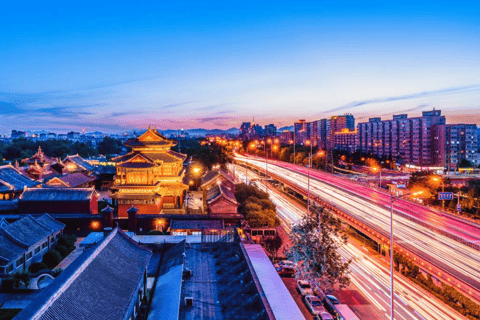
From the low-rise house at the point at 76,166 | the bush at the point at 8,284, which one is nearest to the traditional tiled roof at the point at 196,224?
the bush at the point at 8,284

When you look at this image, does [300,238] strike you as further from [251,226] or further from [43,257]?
[43,257]

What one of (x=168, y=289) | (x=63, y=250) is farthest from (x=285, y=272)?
(x=63, y=250)

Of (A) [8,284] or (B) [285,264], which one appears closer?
(A) [8,284]

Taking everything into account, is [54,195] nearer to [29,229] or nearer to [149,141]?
[29,229]

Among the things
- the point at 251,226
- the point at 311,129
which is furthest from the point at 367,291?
the point at 311,129

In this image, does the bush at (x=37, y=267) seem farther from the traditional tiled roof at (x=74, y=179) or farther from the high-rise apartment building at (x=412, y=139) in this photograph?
the high-rise apartment building at (x=412, y=139)

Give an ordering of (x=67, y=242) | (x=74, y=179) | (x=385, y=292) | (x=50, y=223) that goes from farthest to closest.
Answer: (x=74, y=179) < (x=50, y=223) < (x=67, y=242) < (x=385, y=292)

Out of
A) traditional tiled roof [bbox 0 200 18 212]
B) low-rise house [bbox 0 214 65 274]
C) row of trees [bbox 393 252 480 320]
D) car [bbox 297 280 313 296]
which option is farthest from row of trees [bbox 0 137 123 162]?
row of trees [bbox 393 252 480 320]

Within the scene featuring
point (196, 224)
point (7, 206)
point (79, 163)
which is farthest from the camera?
point (79, 163)
